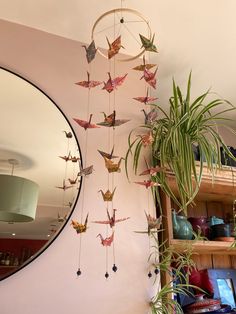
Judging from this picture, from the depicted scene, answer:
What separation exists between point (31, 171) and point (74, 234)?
32 cm

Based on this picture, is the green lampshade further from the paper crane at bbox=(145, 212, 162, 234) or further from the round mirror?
the paper crane at bbox=(145, 212, 162, 234)

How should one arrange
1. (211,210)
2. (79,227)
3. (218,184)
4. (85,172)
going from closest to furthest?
(79,227), (85,172), (218,184), (211,210)

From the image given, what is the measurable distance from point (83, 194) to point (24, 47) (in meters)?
0.77

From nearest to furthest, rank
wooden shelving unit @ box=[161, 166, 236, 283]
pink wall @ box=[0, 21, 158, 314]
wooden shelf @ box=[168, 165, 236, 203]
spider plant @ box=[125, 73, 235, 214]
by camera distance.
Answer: pink wall @ box=[0, 21, 158, 314] < spider plant @ box=[125, 73, 235, 214] < wooden shelving unit @ box=[161, 166, 236, 283] < wooden shelf @ box=[168, 165, 236, 203]

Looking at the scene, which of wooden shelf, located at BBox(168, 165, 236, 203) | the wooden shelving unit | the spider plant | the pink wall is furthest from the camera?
wooden shelf, located at BBox(168, 165, 236, 203)

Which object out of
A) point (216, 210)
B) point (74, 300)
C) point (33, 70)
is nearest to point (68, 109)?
point (33, 70)

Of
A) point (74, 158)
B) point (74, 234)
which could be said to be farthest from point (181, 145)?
point (74, 234)

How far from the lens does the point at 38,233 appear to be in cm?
113

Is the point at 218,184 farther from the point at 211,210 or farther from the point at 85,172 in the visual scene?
the point at 85,172

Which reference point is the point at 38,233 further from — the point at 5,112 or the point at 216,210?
the point at 216,210

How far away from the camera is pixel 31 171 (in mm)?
1207

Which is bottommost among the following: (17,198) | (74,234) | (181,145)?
(74,234)

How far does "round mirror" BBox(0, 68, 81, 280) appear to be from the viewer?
1.11 meters

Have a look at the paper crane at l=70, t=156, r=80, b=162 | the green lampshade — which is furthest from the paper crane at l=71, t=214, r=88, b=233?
the paper crane at l=70, t=156, r=80, b=162
